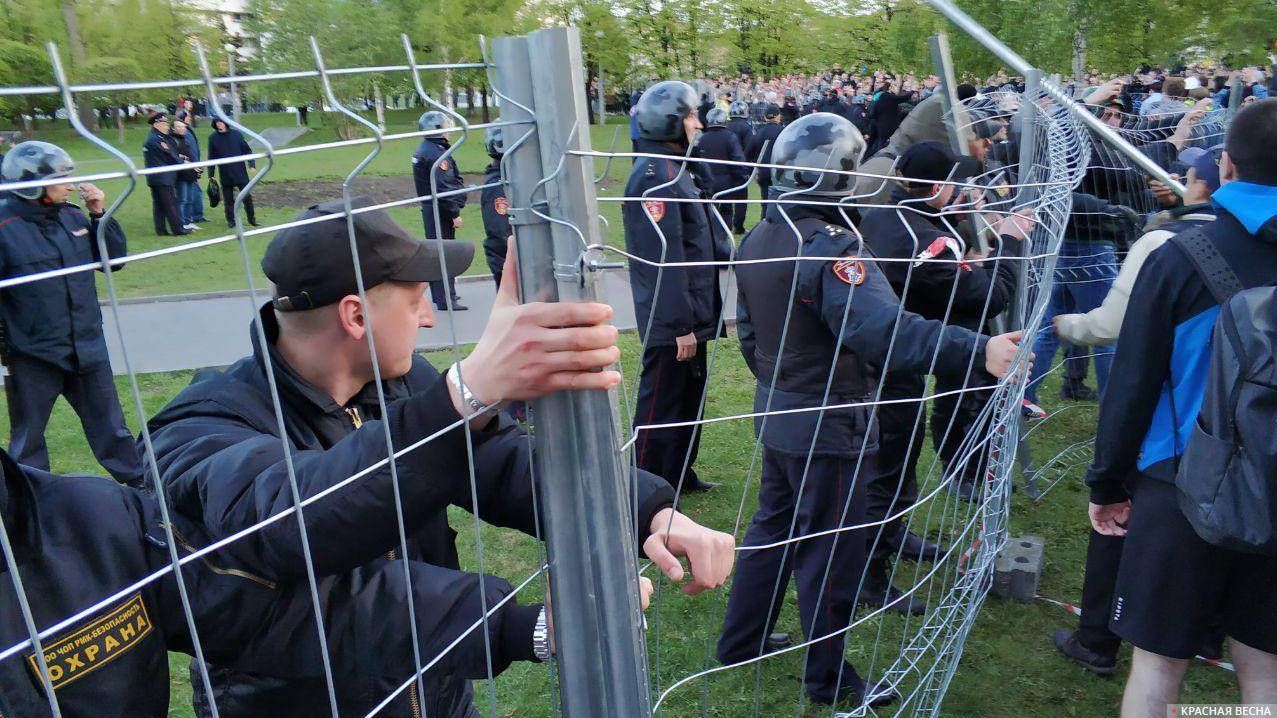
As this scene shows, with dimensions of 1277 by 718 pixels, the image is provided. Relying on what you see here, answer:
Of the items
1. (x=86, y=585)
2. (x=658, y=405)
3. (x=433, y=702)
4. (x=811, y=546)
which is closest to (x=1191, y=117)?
(x=658, y=405)

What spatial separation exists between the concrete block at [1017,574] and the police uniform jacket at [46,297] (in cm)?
464

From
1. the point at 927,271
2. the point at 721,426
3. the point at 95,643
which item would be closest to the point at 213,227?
the point at 721,426

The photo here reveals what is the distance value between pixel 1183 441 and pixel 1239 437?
0.97 feet

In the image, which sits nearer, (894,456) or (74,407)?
(894,456)

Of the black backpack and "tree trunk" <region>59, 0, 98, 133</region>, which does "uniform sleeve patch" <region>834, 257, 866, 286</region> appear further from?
"tree trunk" <region>59, 0, 98, 133</region>

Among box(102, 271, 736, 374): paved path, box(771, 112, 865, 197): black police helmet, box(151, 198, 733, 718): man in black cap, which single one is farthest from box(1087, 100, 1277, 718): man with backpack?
box(102, 271, 736, 374): paved path

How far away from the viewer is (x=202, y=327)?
27.4 feet

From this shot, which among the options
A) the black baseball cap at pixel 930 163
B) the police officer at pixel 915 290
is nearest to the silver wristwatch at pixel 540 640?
the police officer at pixel 915 290

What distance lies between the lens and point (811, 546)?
3.42 metres

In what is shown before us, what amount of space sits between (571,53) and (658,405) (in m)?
3.96

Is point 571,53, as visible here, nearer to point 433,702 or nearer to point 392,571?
point 392,571

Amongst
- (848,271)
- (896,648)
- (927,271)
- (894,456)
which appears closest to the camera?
(848,271)

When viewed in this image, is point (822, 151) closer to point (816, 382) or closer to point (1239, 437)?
point (816, 382)

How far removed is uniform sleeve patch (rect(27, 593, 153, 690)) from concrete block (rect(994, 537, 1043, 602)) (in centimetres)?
358
